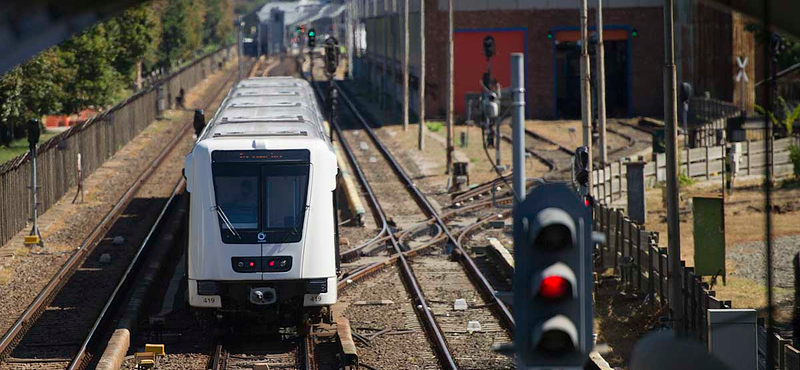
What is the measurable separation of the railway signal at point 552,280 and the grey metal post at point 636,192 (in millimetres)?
18098

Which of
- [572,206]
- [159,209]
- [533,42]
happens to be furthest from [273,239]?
[533,42]

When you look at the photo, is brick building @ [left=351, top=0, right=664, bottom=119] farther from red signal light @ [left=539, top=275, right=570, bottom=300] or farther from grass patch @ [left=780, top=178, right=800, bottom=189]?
red signal light @ [left=539, top=275, right=570, bottom=300]

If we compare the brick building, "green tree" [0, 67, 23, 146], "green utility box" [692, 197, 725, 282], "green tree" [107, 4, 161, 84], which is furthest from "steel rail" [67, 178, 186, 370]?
the brick building

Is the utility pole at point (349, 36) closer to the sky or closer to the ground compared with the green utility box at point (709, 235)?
closer to the sky

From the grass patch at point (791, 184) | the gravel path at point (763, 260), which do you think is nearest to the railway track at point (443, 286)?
the gravel path at point (763, 260)

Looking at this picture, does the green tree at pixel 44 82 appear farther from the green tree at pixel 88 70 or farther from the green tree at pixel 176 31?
the green tree at pixel 176 31

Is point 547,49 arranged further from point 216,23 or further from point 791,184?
point 216,23

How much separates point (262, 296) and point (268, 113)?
15.9 feet

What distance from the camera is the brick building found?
5119 centimetres

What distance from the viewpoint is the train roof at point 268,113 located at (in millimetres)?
16719

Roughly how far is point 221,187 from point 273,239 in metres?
0.93

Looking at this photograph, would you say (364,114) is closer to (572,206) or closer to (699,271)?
(699,271)

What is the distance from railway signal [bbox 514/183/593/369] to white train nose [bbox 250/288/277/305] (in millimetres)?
9089

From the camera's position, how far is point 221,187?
607 inches
